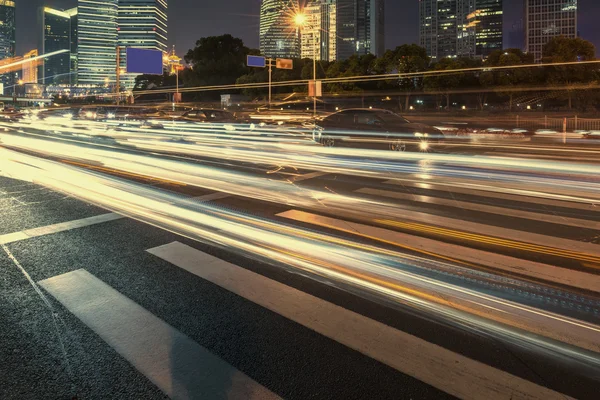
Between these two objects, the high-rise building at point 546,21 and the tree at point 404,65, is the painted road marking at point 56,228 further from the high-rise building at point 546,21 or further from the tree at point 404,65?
the high-rise building at point 546,21

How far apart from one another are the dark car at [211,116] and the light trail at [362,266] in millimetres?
18767

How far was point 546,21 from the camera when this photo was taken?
190m

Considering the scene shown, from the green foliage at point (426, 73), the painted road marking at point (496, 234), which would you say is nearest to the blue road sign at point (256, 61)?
the green foliage at point (426, 73)

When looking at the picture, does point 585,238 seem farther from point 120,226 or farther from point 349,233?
point 120,226

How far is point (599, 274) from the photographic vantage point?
4695 mm

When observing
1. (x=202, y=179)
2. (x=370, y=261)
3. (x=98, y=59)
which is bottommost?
(x=370, y=261)

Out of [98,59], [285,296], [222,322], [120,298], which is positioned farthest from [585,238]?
[98,59]

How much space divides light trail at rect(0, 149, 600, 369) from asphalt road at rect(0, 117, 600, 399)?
23 millimetres

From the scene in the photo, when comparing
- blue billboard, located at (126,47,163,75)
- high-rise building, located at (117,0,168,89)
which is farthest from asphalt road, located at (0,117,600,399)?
high-rise building, located at (117,0,168,89)

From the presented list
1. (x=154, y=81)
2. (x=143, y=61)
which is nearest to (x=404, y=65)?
(x=143, y=61)

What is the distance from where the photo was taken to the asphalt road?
2932mm

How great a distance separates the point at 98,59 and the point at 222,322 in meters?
133

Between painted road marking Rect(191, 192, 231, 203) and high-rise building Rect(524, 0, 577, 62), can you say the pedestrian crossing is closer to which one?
painted road marking Rect(191, 192, 231, 203)

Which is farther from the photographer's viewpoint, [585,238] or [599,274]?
[585,238]
